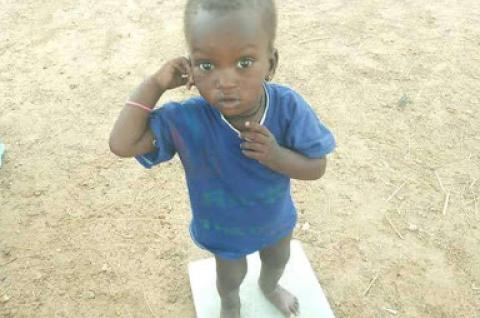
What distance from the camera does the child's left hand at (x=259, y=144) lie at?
1.39m

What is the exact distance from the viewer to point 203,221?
1.70 meters

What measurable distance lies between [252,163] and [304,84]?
7.35 ft

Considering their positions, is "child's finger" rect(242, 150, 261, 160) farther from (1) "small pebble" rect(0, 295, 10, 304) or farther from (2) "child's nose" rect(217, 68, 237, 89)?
(1) "small pebble" rect(0, 295, 10, 304)

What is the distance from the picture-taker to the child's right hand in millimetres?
1410

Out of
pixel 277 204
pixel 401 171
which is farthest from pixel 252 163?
pixel 401 171

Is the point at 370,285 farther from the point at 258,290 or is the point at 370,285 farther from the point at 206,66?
the point at 206,66

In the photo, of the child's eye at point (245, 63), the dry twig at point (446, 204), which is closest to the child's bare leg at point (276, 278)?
the child's eye at point (245, 63)

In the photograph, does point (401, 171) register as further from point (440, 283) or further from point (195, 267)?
point (195, 267)

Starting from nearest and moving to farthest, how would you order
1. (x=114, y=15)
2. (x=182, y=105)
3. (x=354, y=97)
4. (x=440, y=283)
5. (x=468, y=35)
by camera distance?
(x=182, y=105)
(x=440, y=283)
(x=354, y=97)
(x=468, y=35)
(x=114, y=15)

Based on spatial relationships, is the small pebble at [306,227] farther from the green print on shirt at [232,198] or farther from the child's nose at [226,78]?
the child's nose at [226,78]

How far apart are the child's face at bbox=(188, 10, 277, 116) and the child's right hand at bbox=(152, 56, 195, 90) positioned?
9cm

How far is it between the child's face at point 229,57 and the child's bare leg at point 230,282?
2.40 ft

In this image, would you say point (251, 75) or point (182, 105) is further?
point (182, 105)

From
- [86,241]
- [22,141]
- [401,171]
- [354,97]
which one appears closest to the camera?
[86,241]
